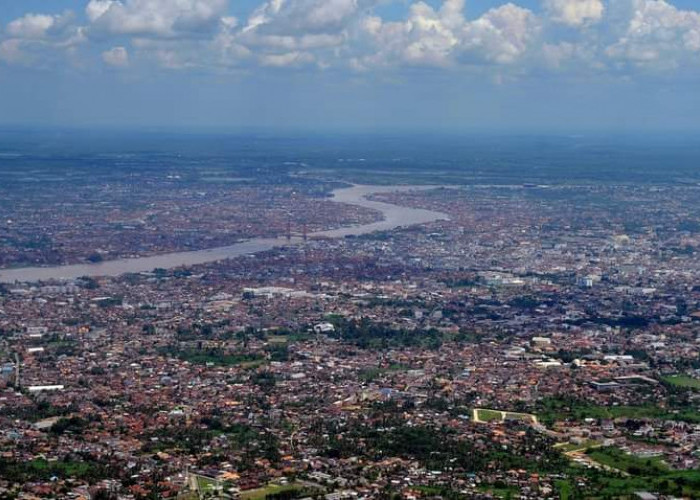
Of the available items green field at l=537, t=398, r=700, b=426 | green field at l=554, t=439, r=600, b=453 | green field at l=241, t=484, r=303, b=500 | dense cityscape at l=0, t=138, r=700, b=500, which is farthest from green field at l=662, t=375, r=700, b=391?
green field at l=241, t=484, r=303, b=500

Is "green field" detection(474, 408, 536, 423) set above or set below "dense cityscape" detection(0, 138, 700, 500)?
below

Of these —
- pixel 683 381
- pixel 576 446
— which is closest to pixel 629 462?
pixel 576 446

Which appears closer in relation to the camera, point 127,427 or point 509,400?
point 127,427

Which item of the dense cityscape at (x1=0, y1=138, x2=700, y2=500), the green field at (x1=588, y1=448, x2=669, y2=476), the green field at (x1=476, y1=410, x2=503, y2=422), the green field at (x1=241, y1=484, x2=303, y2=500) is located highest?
the dense cityscape at (x1=0, y1=138, x2=700, y2=500)

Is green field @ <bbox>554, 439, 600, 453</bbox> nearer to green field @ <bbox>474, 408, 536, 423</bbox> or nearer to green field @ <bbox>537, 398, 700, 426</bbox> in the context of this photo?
green field @ <bbox>537, 398, 700, 426</bbox>

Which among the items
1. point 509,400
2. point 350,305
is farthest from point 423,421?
point 350,305

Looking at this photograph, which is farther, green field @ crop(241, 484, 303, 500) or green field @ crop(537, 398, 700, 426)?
green field @ crop(537, 398, 700, 426)

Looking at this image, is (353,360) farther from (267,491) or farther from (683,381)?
(267,491)

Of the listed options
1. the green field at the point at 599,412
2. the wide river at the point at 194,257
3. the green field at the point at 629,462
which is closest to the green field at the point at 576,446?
the green field at the point at 629,462

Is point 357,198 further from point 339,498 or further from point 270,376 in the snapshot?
point 339,498

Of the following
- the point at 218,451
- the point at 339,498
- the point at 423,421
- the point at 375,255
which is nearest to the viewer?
the point at 339,498

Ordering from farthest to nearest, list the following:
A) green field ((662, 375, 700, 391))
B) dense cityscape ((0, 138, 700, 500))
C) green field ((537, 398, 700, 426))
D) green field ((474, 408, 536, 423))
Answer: green field ((662, 375, 700, 391)) < green field ((537, 398, 700, 426)) < green field ((474, 408, 536, 423)) < dense cityscape ((0, 138, 700, 500))
